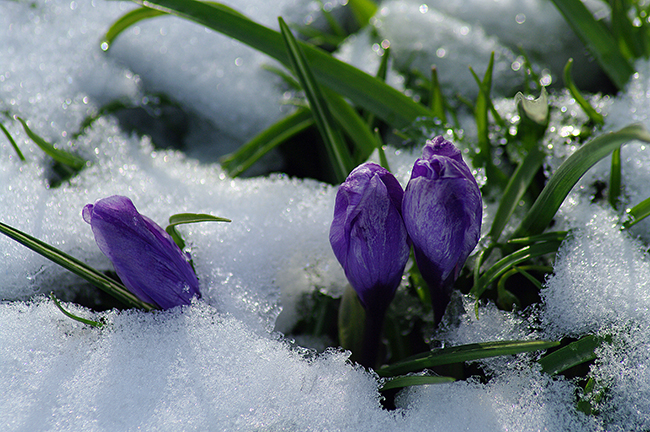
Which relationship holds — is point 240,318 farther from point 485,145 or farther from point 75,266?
point 485,145

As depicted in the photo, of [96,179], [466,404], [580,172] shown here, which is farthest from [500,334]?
[96,179]

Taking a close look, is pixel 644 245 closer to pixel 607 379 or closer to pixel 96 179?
pixel 607 379

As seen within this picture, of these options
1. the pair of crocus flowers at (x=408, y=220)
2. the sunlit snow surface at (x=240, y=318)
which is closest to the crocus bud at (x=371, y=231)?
the pair of crocus flowers at (x=408, y=220)

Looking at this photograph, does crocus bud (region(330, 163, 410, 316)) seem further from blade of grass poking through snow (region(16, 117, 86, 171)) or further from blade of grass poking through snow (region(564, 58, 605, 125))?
blade of grass poking through snow (region(16, 117, 86, 171))

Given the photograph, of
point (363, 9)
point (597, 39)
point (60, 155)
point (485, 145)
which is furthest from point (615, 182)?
point (60, 155)

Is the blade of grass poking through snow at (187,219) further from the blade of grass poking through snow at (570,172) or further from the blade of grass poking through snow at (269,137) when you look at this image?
the blade of grass poking through snow at (570,172)

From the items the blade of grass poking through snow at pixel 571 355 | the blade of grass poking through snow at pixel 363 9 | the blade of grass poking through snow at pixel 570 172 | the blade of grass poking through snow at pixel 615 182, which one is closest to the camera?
the blade of grass poking through snow at pixel 570 172

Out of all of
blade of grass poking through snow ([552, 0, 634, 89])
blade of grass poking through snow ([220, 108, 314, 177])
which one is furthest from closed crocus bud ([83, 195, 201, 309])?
blade of grass poking through snow ([552, 0, 634, 89])
